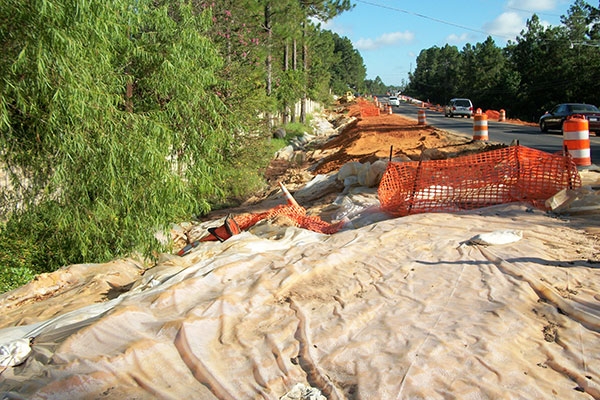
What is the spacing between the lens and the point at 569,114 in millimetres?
21359

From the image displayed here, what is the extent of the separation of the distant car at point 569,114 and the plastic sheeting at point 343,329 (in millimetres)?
17950

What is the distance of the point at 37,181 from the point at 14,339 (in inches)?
136

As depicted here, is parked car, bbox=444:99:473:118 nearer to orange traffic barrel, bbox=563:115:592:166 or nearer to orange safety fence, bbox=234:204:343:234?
orange traffic barrel, bbox=563:115:592:166

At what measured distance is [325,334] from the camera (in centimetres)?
345

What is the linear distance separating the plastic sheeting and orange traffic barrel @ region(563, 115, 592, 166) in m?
4.45

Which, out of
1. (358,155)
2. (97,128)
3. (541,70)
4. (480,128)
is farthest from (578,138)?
(541,70)

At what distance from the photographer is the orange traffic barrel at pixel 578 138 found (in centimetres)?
882

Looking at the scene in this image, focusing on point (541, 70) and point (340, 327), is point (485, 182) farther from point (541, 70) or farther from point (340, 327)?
point (541, 70)

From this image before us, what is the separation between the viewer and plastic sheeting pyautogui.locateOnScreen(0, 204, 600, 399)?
2848 millimetres

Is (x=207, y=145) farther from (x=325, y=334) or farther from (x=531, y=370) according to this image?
(x=531, y=370)

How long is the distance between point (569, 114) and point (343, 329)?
2153 cm

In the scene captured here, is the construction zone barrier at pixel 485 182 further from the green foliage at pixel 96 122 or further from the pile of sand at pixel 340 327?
the green foliage at pixel 96 122

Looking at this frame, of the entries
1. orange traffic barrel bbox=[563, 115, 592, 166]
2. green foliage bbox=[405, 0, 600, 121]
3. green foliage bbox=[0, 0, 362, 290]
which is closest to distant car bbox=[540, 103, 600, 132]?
orange traffic barrel bbox=[563, 115, 592, 166]

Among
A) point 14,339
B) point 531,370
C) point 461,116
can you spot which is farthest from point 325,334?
point 461,116
